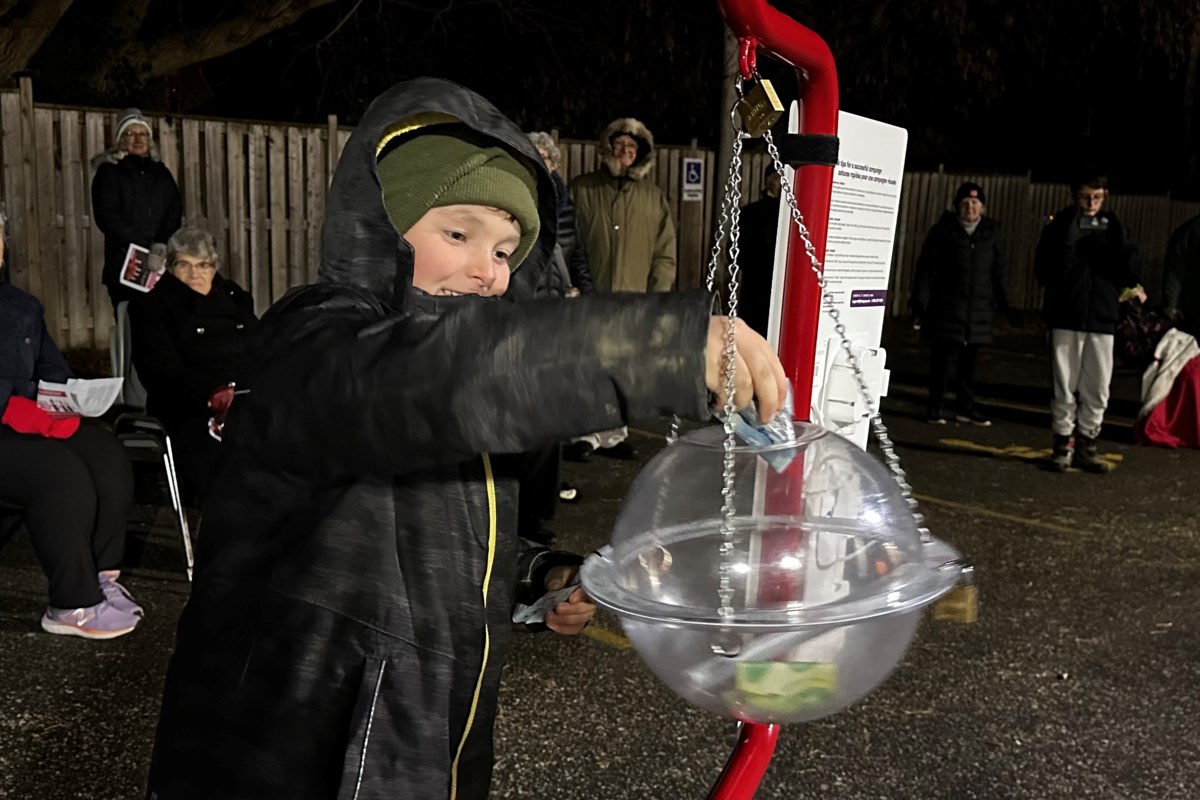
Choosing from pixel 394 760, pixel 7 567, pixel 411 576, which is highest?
pixel 411 576

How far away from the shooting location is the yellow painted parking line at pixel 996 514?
598 cm

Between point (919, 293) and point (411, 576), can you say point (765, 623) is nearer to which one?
point (411, 576)

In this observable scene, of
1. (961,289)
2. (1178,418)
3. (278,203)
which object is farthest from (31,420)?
(1178,418)

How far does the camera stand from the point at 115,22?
12219 mm

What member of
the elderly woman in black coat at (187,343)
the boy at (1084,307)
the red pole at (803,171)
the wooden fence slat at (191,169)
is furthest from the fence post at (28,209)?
the red pole at (803,171)

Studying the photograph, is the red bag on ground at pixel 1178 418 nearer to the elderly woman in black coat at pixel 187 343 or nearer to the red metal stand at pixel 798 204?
the elderly woman in black coat at pixel 187 343

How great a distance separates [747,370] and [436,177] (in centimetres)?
61

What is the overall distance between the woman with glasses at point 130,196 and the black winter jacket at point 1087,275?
6118mm

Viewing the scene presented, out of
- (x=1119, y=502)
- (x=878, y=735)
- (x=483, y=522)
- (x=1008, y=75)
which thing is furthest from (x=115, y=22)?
(x=1008, y=75)

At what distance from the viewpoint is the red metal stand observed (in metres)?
1.66

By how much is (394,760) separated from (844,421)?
4.93 feet

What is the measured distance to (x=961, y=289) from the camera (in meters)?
8.66

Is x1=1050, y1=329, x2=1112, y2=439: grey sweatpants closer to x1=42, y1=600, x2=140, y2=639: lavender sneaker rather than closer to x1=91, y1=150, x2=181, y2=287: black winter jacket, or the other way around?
x1=42, y1=600, x2=140, y2=639: lavender sneaker

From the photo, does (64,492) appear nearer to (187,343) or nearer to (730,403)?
(187,343)
